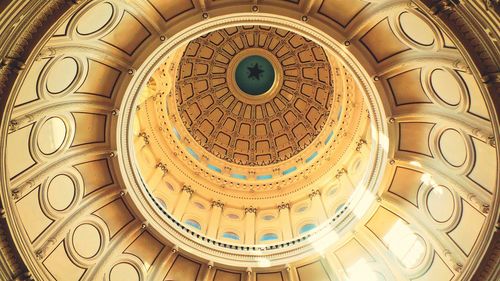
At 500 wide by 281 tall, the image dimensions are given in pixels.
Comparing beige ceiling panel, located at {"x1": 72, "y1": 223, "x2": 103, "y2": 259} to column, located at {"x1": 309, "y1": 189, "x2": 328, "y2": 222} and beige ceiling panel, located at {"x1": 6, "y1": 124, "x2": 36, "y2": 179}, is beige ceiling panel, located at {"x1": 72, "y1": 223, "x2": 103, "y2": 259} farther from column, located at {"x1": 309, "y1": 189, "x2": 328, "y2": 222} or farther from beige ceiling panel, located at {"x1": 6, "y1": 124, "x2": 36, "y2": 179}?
column, located at {"x1": 309, "y1": 189, "x2": 328, "y2": 222}

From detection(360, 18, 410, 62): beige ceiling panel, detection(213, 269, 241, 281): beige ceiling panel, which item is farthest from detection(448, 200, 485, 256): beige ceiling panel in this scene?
detection(213, 269, 241, 281): beige ceiling panel

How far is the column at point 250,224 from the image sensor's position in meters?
22.6

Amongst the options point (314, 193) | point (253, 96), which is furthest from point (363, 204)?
point (253, 96)

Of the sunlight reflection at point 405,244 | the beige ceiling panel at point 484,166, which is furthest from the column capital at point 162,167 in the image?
the beige ceiling panel at point 484,166

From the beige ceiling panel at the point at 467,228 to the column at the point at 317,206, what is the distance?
818 cm

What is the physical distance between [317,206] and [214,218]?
256 inches

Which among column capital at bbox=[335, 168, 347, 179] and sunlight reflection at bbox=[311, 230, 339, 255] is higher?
column capital at bbox=[335, 168, 347, 179]

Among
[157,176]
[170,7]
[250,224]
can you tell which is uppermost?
[170,7]

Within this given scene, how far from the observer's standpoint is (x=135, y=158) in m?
18.7

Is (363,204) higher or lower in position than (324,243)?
higher

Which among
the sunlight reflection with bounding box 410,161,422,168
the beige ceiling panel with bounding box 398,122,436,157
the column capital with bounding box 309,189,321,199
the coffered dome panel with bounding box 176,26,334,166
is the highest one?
the coffered dome panel with bounding box 176,26,334,166

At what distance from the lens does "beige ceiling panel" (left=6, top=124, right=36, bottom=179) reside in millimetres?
13211

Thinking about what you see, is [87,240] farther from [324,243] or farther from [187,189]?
[324,243]

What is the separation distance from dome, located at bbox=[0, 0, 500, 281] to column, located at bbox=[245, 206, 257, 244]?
0.08 m
